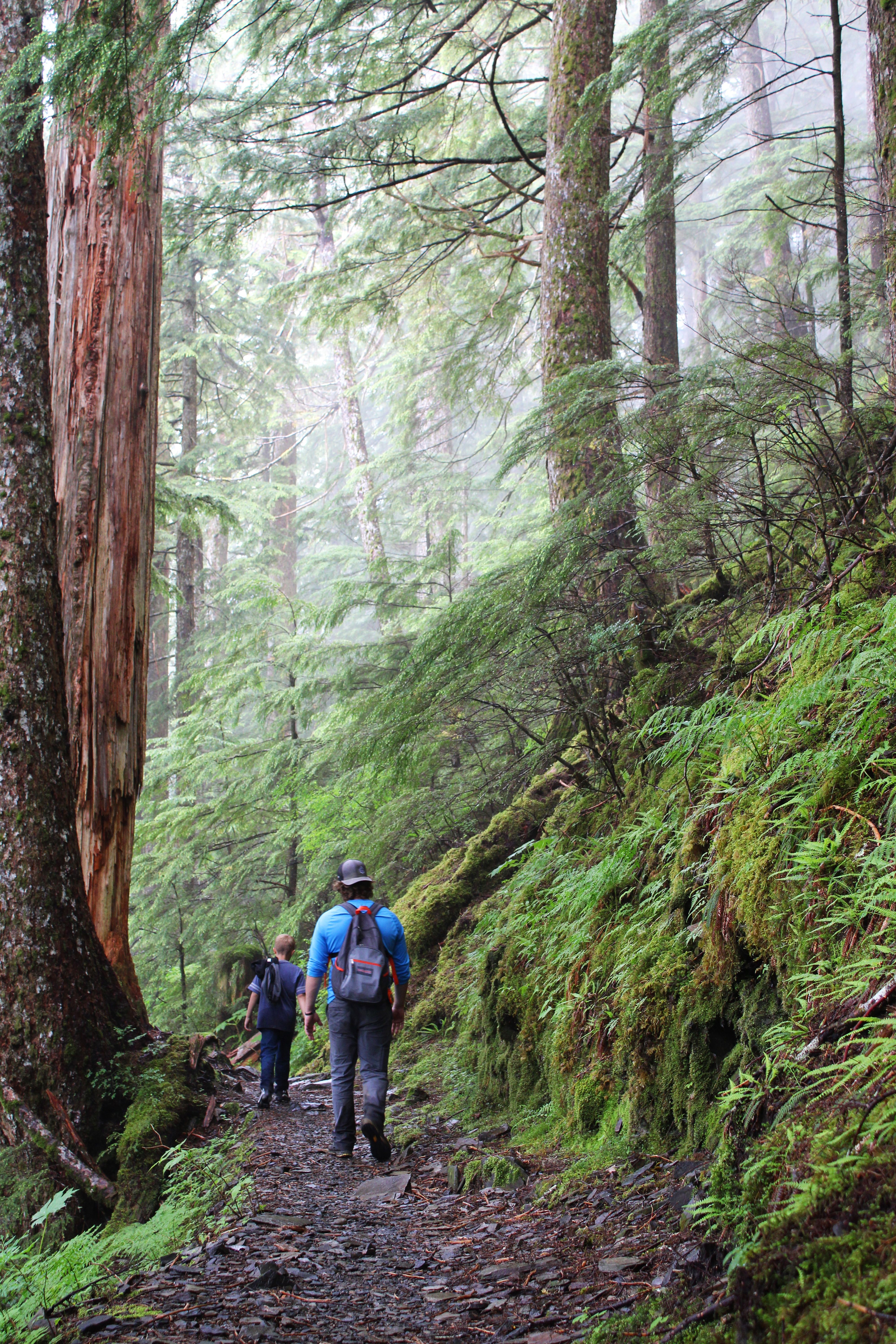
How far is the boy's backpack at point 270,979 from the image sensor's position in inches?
291

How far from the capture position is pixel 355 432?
20.3 metres

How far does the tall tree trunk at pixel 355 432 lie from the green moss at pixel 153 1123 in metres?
12.9

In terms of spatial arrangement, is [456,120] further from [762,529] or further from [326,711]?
[326,711]

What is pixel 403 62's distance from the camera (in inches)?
373

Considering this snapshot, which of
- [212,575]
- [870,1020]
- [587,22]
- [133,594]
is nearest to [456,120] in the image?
[587,22]

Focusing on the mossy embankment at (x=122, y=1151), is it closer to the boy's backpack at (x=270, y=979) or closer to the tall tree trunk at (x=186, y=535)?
the boy's backpack at (x=270, y=979)

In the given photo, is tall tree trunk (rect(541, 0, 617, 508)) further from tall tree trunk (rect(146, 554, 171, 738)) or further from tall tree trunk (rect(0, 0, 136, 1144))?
tall tree trunk (rect(146, 554, 171, 738))

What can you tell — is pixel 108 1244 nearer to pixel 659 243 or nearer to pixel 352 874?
pixel 352 874

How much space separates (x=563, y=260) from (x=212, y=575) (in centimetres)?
1558

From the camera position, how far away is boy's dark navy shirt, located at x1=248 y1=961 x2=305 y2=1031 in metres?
7.30

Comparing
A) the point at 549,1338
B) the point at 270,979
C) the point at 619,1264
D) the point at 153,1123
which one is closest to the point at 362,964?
the point at 153,1123

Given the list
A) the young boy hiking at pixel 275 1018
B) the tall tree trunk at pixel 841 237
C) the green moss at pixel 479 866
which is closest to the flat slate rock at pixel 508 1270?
the young boy hiking at pixel 275 1018

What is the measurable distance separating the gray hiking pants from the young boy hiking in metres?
1.57

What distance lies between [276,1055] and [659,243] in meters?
10.4
